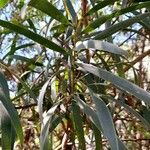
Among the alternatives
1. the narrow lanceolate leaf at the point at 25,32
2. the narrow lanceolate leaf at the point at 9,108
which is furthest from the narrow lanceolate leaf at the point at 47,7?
the narrow lanceolate leaf at the point at 9,108

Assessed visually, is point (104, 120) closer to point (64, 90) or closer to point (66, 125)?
point (64, 90)

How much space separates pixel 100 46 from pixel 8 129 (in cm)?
26

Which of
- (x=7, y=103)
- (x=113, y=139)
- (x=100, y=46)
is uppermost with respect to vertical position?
(x=100, y=46)

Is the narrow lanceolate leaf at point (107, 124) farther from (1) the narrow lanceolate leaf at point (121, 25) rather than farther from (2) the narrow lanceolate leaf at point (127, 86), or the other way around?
(1) the narrow lanceolate leaf at point (121, 25)

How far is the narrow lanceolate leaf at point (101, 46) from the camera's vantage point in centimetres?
84

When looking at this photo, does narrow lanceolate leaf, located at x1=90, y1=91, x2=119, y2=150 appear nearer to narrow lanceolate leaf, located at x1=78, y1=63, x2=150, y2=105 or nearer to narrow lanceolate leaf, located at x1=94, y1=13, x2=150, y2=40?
narrow lanceolate leaf, located at x1=78, y1=63, x2=150, y2=105

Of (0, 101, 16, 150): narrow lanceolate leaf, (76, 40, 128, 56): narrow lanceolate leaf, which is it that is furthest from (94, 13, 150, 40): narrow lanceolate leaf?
(0, 101, 16, 150): narrow lanceolate leaf

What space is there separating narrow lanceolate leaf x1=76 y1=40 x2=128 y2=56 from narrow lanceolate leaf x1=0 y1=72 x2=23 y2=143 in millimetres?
195

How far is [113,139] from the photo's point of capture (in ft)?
2.36

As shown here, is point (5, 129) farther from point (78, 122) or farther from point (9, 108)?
Result: point (78, 122)

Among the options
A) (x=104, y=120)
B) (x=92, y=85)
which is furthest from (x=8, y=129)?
(x=92, y=85)

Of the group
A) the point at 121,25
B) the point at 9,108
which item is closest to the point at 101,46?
the point at 121,25

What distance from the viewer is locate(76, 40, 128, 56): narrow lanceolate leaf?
84cm

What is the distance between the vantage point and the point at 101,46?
885 millimetres
